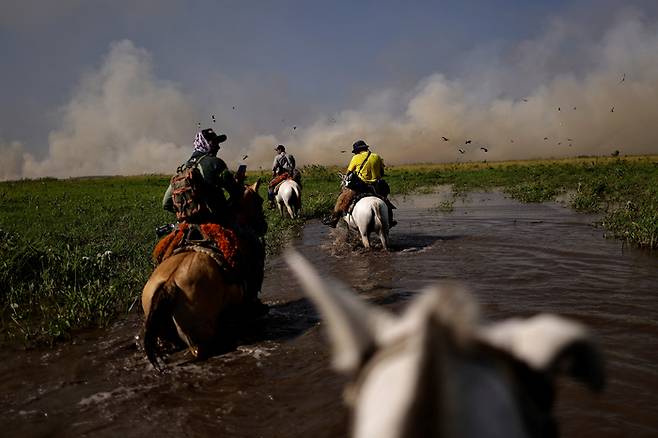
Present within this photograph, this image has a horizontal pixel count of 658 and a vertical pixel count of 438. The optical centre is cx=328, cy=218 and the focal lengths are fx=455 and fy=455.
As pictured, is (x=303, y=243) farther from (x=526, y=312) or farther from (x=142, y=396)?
(x=142, y=396)

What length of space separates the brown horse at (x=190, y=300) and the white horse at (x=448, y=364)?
383 centimetres

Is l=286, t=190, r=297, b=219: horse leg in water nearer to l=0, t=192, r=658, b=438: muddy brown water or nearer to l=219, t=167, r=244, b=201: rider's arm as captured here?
l=0, t=192, r=658, b=438: muddy brown water

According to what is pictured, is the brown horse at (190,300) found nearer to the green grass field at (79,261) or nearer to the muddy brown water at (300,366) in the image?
the muddy brown water at (300,366)

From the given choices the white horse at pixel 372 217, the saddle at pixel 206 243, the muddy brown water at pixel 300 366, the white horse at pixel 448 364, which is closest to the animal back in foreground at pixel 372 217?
the white horse at pixel 372 217

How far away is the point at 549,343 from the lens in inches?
32.4

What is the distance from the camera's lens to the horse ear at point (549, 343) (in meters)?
0.82

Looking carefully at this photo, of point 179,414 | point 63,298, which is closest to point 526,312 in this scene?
point 179,414

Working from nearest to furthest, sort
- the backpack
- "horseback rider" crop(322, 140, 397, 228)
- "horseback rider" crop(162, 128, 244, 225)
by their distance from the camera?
the backpack
"horseback rider" crop(162, 128, 244, 225)
"horseback rider" crop(322, 140, 397, 228)

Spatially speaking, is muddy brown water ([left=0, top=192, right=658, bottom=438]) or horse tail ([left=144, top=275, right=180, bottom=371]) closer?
muddy brown water ([left=0, top=192, right=658, bottom=438])

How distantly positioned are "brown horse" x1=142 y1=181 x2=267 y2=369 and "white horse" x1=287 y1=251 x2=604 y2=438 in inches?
151

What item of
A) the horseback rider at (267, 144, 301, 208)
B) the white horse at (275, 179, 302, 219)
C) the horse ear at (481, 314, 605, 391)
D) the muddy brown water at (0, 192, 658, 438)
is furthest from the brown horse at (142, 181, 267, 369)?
the horseback rider at (267, 144, 301, 208)

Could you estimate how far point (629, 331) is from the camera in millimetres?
4602

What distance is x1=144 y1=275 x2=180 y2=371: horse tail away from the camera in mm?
4332

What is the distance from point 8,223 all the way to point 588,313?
14.5 meters
